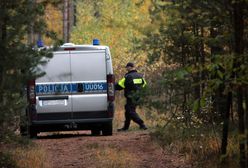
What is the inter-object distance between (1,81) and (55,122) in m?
6.98

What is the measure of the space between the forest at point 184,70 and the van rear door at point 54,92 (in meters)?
2.57

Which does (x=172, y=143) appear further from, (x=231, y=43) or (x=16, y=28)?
(x=16, y=28)

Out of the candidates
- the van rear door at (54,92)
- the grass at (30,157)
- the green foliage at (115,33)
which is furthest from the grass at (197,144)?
the green foliage at (115,33)

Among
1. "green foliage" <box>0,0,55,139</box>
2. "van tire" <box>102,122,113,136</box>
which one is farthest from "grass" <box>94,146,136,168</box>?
"van tire" <box>102,122,113,136</box>

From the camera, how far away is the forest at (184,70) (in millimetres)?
7238

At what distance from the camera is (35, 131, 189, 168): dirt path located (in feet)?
32.6

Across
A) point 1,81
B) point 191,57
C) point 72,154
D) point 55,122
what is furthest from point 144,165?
point 55,122

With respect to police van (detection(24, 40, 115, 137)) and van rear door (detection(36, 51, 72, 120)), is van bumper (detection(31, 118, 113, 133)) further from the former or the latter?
van rear door (detection(36, 51, 72, 120))

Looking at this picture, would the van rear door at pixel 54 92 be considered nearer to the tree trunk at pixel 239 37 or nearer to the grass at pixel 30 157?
the grass at pixel 30 157

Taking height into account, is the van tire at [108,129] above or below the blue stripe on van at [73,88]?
below

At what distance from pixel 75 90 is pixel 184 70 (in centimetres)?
831

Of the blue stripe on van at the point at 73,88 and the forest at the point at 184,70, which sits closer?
the forest at the point at 184,70

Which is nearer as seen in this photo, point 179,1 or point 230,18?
point 230,18

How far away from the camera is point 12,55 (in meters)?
8.23
